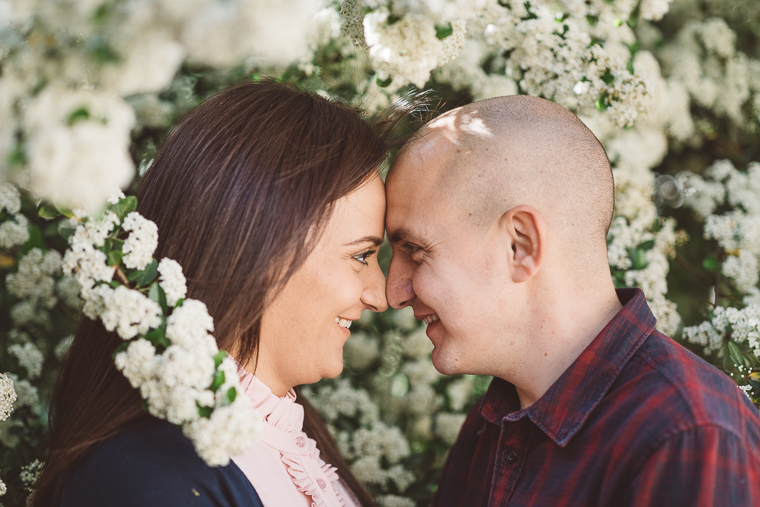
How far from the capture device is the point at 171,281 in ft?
3.90

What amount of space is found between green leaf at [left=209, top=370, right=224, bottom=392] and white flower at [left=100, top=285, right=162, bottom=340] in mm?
167

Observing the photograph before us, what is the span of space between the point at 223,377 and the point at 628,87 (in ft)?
5.87

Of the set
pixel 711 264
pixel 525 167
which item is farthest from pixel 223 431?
pixel 711 264

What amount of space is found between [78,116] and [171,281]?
1.42ft

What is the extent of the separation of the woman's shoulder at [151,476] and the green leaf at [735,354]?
1683 millimetres

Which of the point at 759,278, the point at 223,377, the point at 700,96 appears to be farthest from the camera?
the point at 700,96

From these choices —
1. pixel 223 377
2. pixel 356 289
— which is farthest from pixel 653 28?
pixel 223 377

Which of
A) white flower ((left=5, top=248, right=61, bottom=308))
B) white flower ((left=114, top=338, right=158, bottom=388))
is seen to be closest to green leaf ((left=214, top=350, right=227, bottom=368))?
white flower ((left=114, top=338, right=158, bottom=388))

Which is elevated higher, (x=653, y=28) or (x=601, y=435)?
(x=653, y=28)

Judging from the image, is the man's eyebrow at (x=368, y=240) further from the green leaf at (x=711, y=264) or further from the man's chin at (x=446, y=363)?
the green leaf at (x=711, y=264)

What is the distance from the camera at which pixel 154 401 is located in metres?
1.11

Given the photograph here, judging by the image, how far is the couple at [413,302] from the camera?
1.40 metres

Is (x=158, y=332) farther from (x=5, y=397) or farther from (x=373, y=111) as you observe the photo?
(x=373, y=111)

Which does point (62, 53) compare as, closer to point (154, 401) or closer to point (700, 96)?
point (154, 401)
